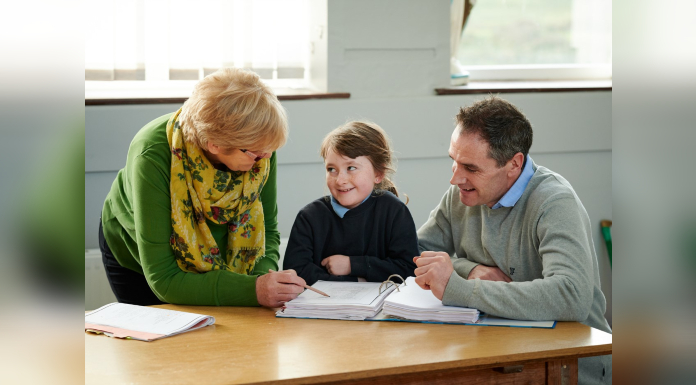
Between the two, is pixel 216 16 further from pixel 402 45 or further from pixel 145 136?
pixel 145 136

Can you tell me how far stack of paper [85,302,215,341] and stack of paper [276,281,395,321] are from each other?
0.22 meters

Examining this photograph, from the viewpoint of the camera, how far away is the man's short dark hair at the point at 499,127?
6.25ft

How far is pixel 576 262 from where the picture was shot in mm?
1699

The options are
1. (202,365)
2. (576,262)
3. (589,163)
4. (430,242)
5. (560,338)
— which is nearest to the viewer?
(202,365)

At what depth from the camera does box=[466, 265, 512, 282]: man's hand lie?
1.94 metres

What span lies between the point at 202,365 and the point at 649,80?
122cm

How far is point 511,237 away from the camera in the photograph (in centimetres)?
193

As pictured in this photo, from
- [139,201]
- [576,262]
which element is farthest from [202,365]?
[576,262]

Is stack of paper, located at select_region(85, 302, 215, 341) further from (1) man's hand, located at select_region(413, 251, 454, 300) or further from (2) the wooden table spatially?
(1) man's hand, located at select_region(413, 251, 454, 300)

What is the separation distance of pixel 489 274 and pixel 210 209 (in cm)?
84

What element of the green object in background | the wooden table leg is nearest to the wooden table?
the wooden table leg

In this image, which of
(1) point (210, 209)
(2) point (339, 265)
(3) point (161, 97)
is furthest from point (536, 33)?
(1) point (210, 209)

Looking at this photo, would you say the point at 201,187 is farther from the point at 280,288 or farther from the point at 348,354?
the point at 348,354

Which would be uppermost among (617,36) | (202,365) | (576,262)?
(617,36)
